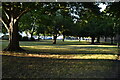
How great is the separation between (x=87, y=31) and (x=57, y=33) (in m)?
6.91

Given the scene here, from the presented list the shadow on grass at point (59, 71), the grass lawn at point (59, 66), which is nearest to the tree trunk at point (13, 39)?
the grass lawn at point (59, 66)

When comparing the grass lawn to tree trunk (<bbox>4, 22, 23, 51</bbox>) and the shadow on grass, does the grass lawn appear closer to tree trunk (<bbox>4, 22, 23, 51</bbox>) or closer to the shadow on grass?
the shadow on grass

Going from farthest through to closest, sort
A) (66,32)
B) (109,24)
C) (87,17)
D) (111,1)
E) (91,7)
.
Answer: (66,32) < (109,24) < (87,17) < (91,7) < (111,1)

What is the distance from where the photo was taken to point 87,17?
15.5m

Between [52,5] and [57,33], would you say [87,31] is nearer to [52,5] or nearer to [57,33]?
[57,33]

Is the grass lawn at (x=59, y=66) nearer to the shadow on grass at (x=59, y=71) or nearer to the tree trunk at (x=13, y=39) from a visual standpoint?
the shadow on grass at (x=59, y=71)

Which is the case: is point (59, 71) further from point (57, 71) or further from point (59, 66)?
point (59, 66)

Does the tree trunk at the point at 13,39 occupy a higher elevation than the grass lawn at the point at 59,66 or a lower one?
higher

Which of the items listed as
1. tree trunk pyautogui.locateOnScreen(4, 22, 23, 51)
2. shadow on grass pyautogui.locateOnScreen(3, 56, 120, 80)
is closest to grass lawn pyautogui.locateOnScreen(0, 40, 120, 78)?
shadow on grass pyautogui.locateOnScreen(3, 56, 120, 80)

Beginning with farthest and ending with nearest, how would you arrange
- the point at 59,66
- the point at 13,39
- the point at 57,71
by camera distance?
1. the point at 13,39
2. the point at 59,66
3. the point at 57,71

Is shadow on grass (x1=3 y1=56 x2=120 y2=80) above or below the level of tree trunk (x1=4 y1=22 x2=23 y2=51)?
below

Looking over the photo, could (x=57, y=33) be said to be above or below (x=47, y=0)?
below

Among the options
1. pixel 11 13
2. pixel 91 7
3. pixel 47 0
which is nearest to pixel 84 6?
pixel 91 7

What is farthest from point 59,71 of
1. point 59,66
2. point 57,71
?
point 59,66
